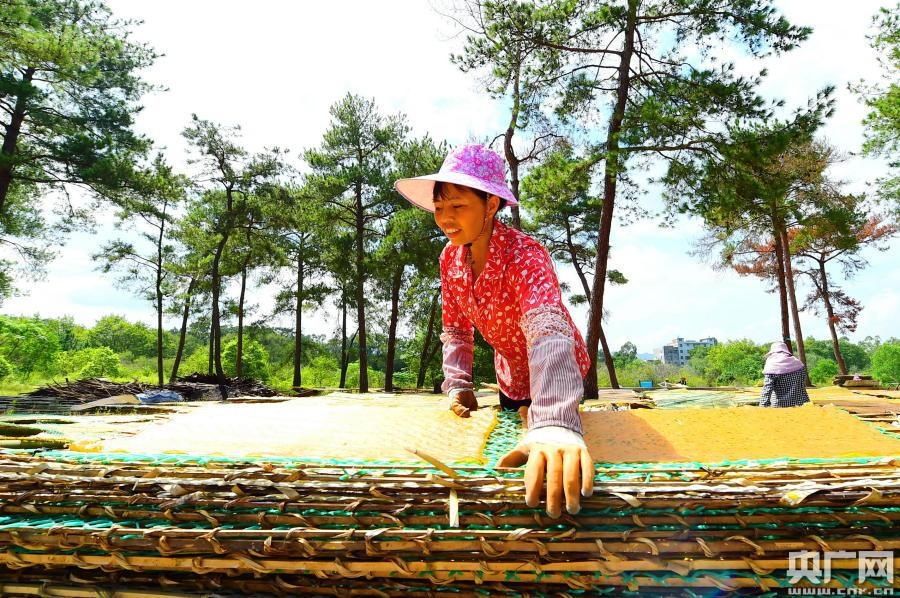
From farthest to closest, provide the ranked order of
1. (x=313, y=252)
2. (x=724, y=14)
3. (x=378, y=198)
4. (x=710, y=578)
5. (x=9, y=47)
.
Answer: (x=313, y=252) → (x=378, y=198) → (x=9, y=47) → (x=724, y=14) → (x=710, y=578)

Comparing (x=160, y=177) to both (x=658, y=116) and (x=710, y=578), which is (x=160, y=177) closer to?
(x=658, y=116)

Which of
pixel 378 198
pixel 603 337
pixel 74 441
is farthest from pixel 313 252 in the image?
pixel 74 441

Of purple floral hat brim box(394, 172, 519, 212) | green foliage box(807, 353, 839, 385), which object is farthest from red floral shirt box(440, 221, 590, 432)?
green foliage box(807, 353, 839, 385)

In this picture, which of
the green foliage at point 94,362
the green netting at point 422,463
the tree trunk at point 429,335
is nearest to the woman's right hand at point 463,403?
the green netting at point 422,463

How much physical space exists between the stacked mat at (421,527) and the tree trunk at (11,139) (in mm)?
15993

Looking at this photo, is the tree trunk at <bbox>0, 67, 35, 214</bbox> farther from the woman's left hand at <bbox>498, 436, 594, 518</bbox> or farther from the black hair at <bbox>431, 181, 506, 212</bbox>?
the woman's left hand at <bbox>498, 436, 594, 518</bbox>

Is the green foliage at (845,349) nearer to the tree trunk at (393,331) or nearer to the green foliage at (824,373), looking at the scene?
the green foliage at (824,373)

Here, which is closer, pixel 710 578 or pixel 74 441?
pixel 710 578

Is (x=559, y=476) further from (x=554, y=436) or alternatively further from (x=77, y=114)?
(x=77, y=114)

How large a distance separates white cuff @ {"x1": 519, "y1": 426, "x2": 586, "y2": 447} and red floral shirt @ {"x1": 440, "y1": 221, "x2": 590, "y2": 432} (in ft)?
0.06

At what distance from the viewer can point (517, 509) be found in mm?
889

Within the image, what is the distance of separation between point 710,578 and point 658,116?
8786 millimetres

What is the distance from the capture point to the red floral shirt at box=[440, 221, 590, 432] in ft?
3.90

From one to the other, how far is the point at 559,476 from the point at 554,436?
0.14 m
